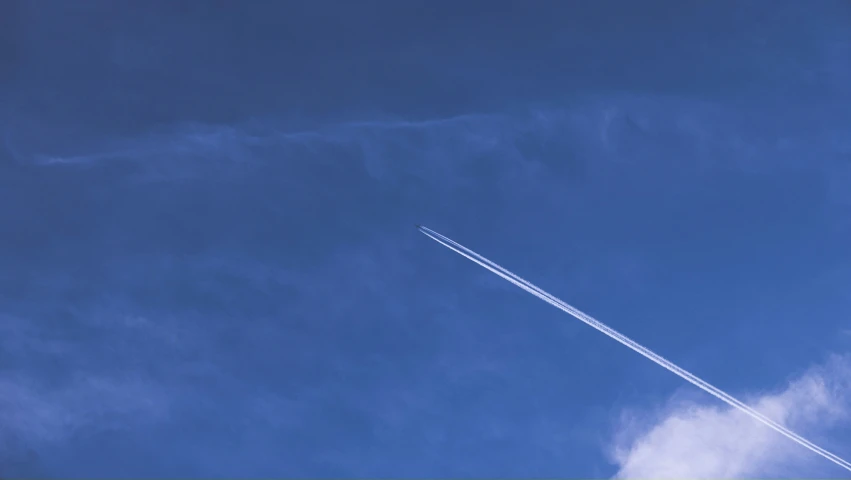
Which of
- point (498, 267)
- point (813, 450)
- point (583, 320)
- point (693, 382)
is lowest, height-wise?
point (813, 450)

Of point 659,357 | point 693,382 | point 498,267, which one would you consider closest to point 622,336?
point 659,357

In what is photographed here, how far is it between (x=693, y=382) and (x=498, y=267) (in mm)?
26218

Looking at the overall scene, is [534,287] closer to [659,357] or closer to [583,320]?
[583,320]

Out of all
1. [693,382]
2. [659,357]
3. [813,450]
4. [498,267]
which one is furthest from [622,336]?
[813,450]

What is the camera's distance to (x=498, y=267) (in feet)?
253

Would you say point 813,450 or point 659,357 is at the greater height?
point 659,357

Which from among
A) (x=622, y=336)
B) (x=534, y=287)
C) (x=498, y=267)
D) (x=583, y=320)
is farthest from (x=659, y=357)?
(x=498, y=267)

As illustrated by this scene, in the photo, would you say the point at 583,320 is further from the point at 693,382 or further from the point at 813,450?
the point at 813,450

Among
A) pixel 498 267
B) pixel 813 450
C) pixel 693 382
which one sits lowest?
pixel 813 450

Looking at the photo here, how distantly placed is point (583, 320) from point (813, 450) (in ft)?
97.4

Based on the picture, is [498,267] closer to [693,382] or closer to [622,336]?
[622,336]

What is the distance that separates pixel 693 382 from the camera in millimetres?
74938

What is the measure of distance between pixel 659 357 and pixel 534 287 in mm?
16344

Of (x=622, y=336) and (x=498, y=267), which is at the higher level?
(x=498, y=267)
